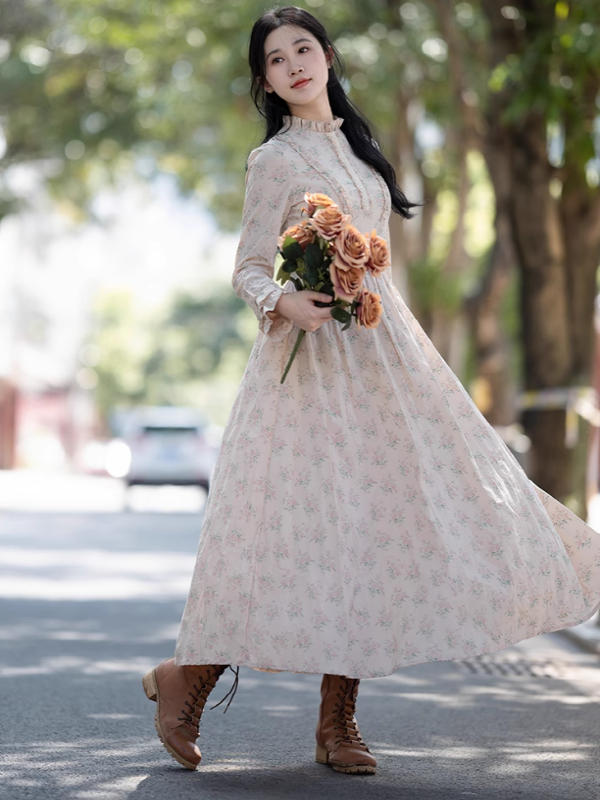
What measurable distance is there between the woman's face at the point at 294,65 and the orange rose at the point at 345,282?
0.69m

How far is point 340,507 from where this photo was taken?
171 inches

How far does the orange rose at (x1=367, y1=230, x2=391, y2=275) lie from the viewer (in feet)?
14.1

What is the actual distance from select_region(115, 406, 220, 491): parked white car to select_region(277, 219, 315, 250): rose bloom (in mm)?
20346

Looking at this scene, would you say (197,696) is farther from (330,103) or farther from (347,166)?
(330,103)

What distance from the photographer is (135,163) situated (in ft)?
84.3

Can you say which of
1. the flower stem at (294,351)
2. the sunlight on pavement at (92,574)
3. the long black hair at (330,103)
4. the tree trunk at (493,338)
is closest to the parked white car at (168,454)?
the tree trunk at (493,338)

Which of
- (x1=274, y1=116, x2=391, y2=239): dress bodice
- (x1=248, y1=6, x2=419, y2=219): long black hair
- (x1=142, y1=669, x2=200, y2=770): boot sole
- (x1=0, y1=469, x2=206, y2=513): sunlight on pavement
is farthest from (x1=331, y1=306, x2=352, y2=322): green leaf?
(x1=0, y1=469, x2=206, y2=513): sunlight on pavement

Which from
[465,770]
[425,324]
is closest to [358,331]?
[465,770]

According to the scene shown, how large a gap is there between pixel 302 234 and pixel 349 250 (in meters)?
0.16

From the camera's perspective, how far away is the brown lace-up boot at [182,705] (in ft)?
14.9

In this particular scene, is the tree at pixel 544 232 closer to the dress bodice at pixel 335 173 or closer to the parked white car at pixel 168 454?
the dress bodice at pixel 335 173

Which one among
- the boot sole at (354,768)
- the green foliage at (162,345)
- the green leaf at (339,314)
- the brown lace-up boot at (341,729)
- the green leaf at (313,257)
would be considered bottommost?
the boot sole at (354,768)

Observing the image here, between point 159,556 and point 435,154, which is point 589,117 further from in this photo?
point 435,154

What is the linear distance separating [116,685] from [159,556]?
721 cm
